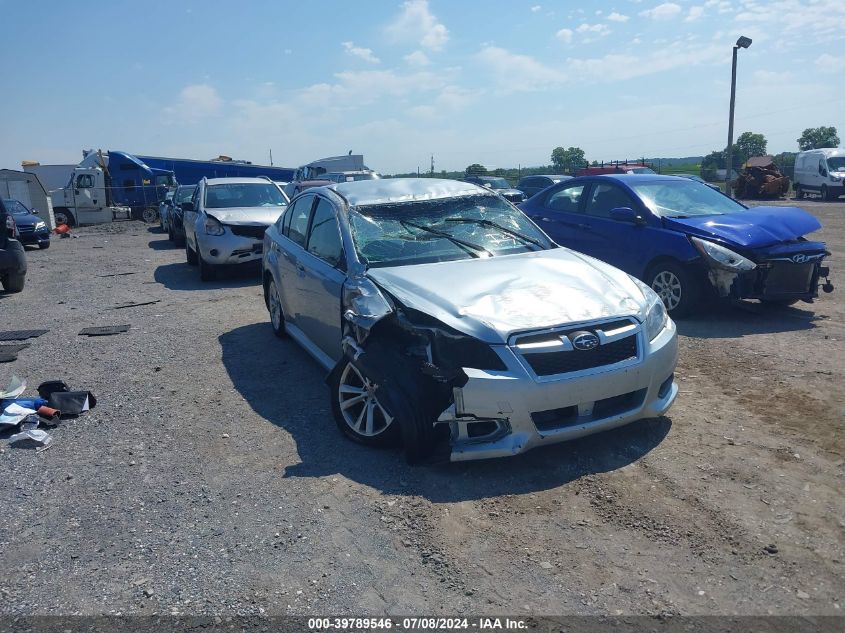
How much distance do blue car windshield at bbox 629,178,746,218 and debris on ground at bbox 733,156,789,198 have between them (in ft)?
91.6

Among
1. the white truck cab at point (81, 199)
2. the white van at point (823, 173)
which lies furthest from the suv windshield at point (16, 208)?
the white van at point (823, 173)

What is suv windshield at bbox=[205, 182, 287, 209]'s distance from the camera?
12.6 meters

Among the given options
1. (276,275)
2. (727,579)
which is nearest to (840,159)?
(276,275)

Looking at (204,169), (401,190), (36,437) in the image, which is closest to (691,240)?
(401,190)

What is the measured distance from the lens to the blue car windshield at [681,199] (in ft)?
27.0

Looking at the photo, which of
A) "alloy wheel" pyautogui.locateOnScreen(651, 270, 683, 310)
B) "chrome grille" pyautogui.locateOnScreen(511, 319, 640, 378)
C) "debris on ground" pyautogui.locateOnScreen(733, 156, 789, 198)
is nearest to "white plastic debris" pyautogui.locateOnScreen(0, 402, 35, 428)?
"chrome grille" pyautogui.locateOnScreen(511, 319, 640, 378)

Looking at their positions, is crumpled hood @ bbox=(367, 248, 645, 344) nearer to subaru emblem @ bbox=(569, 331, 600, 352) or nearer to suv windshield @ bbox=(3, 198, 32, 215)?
subaru emblem @ bbox=(569, 331, 600, 352)

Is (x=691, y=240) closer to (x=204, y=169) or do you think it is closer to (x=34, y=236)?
(x=34, y=236)

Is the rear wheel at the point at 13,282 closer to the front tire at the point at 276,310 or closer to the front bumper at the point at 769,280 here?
the front tire at the point at 276,310

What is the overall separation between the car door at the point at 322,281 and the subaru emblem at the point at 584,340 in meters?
1.86

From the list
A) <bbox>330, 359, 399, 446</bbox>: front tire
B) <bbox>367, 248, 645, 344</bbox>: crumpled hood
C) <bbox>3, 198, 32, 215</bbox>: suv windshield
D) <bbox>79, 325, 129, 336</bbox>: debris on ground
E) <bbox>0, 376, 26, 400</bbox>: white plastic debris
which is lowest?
<bbox>79, 325, 129, 336</bbox>: debris on ground

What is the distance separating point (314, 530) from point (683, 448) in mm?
2384

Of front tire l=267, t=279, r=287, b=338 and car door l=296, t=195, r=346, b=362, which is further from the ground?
car door l=296, t=195, r=346, b=362

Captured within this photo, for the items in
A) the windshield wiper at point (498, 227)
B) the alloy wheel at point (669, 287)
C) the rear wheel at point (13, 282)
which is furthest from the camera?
the rear wheel at point (13, 282)
